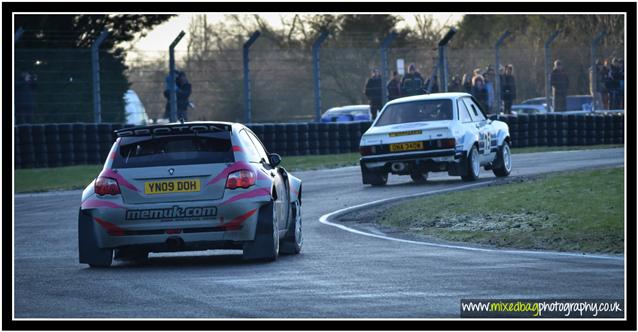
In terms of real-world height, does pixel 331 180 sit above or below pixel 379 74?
below

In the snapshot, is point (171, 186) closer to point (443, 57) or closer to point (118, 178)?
point (118, 178)

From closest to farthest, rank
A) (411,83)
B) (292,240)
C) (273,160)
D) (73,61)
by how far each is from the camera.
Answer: (273,160), (292,240), (73,61), (411,83)

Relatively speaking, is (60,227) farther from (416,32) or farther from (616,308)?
→ (416,32)

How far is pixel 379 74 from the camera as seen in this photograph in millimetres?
31469

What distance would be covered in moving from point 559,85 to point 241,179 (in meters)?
24.2

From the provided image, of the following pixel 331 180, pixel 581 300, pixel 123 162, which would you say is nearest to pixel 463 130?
pixel 331 180

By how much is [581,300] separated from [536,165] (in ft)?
57.0

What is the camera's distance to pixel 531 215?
1545 centimetres

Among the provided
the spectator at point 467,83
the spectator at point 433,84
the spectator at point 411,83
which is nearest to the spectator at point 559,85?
the spectator at point 467,83

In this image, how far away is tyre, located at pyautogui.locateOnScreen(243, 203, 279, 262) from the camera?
38.0 ft

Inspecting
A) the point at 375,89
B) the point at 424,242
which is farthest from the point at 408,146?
the point at 375,89

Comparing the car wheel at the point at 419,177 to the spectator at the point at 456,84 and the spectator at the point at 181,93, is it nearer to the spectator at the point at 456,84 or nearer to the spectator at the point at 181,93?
the spectator at the point at 181,93

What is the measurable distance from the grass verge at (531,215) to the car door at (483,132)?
94.5 inches

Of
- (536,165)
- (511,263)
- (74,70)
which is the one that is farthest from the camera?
(74,70)
